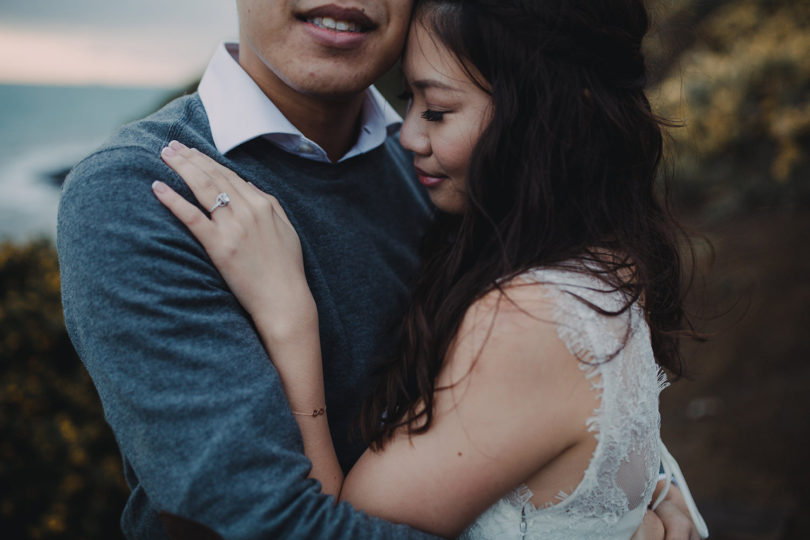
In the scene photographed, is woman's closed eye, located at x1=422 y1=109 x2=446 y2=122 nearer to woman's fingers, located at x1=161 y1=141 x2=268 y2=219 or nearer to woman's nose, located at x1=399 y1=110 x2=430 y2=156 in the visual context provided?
woman's nose, located at x1=399 y1=110 x2=430 y2=156

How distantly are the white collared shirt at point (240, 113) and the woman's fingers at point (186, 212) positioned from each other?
29 centimetres

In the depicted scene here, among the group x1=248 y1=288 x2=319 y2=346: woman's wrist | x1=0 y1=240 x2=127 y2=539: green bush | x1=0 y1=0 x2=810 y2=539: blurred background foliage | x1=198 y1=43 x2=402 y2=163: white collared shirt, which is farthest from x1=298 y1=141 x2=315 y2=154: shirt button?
x1=0 y1=240 x2=127 y2=539: green bush

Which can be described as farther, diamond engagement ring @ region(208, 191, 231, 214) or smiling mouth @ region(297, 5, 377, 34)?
smiling mouth @ region(297, 5, 377, 34)

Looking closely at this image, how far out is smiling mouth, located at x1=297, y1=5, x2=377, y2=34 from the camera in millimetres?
1690

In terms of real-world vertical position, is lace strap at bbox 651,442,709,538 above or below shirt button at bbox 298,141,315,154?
below

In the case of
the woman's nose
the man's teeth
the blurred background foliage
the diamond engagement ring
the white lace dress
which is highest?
the man's teeth

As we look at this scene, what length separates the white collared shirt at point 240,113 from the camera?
1663 mm

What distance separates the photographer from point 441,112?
171 cm

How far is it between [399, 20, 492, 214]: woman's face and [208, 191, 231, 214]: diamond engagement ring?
0.56 m

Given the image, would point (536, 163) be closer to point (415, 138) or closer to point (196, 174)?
point (415, 138)

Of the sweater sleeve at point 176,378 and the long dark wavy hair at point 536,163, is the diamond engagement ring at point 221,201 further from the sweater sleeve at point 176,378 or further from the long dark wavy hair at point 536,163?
the long dark wavy hair at point 536,163

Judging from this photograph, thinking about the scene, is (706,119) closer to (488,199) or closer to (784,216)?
(784,216)

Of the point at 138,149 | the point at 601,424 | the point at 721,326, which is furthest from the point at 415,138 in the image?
the point at 721,326

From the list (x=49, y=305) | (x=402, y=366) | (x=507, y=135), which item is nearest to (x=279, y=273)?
(x=402, y=366)
